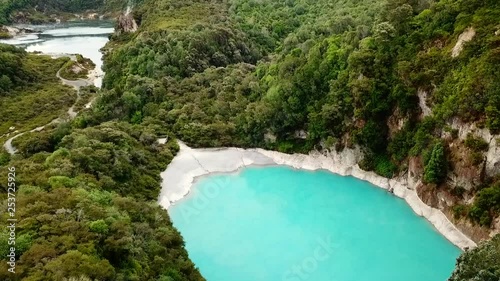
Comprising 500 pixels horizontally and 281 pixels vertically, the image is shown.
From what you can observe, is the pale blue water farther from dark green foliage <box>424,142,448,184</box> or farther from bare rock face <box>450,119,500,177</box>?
bare rock face <box>450,119,500,177</box>

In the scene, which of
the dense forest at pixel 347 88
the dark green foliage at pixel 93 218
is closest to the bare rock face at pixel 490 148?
the dense forest at pixel 347 88

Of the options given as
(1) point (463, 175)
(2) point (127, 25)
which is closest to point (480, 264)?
(1) point (463, 175)

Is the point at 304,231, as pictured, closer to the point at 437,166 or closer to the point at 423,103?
the point at 437,166

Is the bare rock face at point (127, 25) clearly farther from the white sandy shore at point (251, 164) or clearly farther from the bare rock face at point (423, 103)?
the bare rock face at point (423, 103)

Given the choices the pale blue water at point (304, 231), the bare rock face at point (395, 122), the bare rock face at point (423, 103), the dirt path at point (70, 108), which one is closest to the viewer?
the pale blue water at point (304, 231)

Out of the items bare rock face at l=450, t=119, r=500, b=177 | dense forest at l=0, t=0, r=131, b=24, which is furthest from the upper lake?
bare rock face at l=450, t=119, r=500, b=177

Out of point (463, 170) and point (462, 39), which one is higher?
point (462, 39)
